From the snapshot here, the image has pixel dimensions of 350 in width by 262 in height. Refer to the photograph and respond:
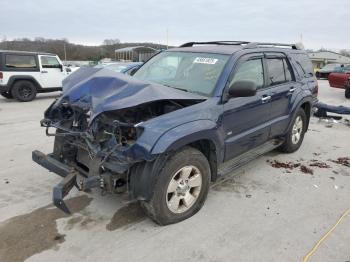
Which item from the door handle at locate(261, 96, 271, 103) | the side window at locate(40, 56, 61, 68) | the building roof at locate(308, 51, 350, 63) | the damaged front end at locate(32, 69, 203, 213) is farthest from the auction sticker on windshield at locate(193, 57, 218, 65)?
the building roof at locate(308, 51, 350, 63)

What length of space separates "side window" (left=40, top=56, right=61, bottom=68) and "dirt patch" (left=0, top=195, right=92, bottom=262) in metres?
10.7

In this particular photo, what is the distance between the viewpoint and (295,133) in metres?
6.07

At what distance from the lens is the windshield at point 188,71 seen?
13.4ft

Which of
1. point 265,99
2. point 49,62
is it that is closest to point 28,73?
point 49,62

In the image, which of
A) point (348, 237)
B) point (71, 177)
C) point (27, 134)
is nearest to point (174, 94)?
point (71, 177)

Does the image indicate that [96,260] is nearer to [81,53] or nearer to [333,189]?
[333,189]

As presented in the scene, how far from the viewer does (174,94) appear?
3.63m

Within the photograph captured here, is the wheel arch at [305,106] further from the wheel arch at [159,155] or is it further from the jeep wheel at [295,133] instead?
the wheel arch at [159,155]

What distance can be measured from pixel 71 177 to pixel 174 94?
4.43 ft

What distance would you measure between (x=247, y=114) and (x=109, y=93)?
71.6 inches

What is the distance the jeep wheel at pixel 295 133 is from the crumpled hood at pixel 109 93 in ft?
8.66

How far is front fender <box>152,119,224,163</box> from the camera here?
3092 millimetres

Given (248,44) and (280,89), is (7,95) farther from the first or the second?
(280,89)

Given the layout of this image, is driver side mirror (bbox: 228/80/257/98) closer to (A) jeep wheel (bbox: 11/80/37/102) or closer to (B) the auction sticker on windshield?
(B) the auction sticker on windshield
